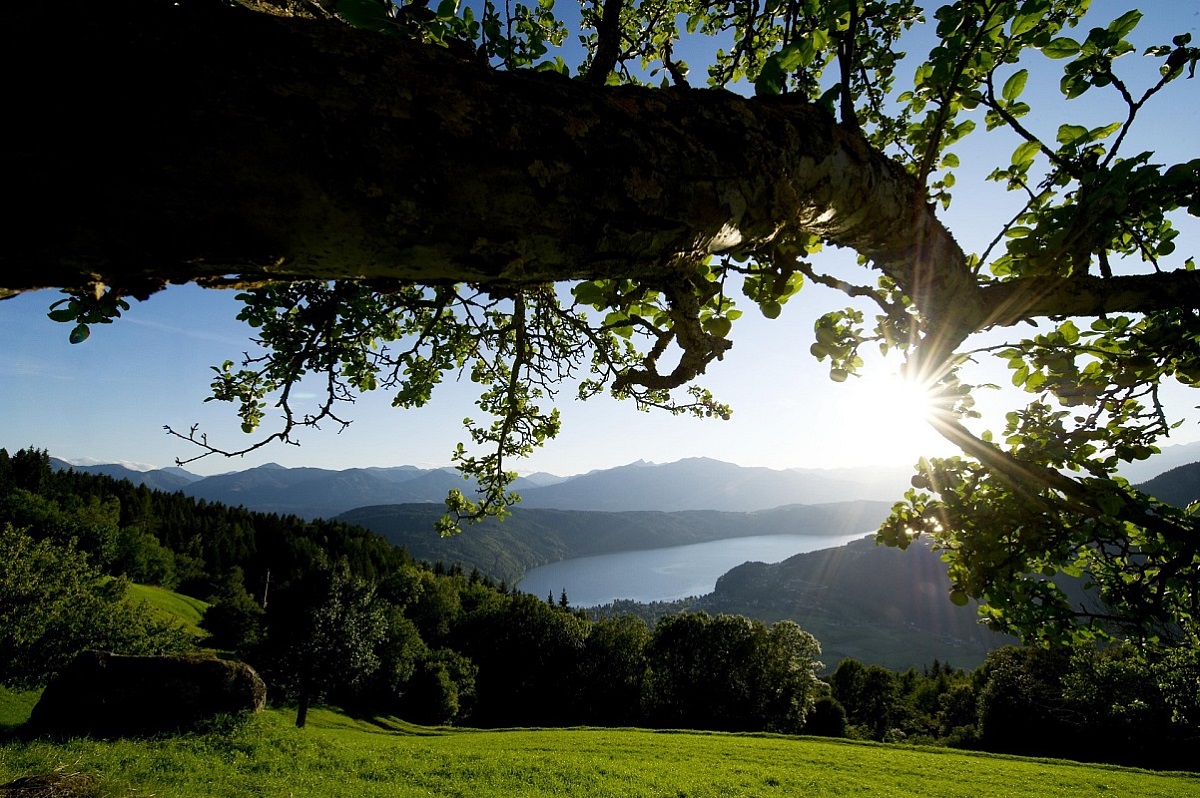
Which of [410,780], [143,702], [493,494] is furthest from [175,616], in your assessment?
[493,494]

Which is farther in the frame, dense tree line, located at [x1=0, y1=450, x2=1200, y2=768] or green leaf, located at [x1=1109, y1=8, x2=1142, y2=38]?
dense tree line, located at [x1=0, y1=450, x2=1200, y2=768]

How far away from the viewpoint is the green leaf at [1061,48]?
3.14 metres

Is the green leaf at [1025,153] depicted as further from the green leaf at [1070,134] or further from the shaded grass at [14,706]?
the shaded grass at [14,706]

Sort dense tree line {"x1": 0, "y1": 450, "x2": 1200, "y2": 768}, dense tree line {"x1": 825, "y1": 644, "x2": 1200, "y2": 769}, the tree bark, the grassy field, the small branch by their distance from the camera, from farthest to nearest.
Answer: dense tree line {"x1": 0, "y1": 450, "x2": 1200, "y2": 768}, dense tree line {"x1": 825, "y1": 644, "x2": 1200, "y2": 769}, the grassy field, the small branch, the tree bark

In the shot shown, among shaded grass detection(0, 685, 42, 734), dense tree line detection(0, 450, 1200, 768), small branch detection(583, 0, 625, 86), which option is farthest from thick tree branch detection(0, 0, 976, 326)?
shaded grass detection(0, 685, 42, 734)

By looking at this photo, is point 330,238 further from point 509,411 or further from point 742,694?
point 742,694

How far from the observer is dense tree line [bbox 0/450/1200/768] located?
107 ft

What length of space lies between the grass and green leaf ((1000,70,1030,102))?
66.1 metres

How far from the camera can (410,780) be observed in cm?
2009

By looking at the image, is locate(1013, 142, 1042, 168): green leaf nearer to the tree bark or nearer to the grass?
the tree bark

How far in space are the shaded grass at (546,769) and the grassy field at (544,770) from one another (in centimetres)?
7

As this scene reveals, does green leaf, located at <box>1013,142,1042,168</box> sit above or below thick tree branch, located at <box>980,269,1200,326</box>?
above

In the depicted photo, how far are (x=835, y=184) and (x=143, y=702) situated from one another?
37620mm

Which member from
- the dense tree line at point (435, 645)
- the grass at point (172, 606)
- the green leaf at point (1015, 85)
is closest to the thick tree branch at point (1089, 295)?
the green leaf at point (1015, 85)
